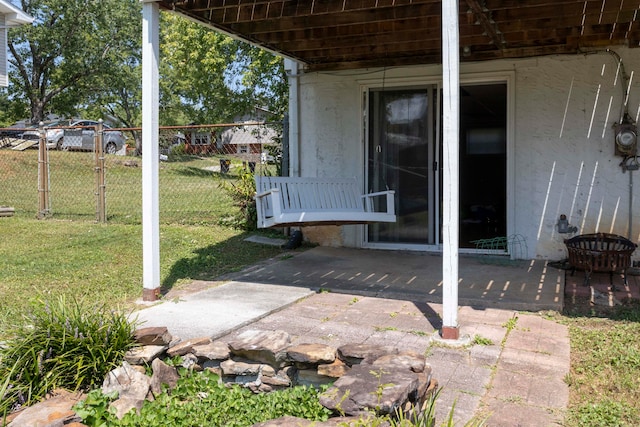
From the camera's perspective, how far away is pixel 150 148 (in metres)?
4.28

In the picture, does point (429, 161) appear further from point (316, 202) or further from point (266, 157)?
point (266, 157)

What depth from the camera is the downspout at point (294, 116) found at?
279 inches

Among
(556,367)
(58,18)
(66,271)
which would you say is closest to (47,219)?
(66,271)

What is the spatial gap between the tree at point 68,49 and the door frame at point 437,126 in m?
20.1

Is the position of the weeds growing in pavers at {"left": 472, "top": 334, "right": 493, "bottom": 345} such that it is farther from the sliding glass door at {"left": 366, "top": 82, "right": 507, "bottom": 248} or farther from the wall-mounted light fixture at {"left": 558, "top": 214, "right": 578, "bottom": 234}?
the sliding glass door at {"left": 366, "top": 82, "right": 507, "bottom": 248}

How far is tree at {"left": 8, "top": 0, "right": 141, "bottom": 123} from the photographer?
22.4 metres

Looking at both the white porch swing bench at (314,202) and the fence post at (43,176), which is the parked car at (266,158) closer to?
the white porch swing bench at (314,202)

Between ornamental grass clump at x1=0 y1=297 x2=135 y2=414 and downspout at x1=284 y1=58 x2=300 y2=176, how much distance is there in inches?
177

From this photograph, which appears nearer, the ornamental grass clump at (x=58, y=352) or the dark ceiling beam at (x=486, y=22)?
the ornamental grass clump at (x=58, y=352)

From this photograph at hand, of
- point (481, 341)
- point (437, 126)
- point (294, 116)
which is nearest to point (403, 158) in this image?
point (437, 126)

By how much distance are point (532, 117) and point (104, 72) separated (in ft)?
74.6

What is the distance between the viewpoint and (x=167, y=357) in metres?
2.86

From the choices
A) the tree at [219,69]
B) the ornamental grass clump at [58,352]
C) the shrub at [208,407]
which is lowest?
the shrub at [208,407]

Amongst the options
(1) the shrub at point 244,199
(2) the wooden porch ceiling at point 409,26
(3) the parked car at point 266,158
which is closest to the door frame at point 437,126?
(2) the wooden porch ceiling at point 409,26
